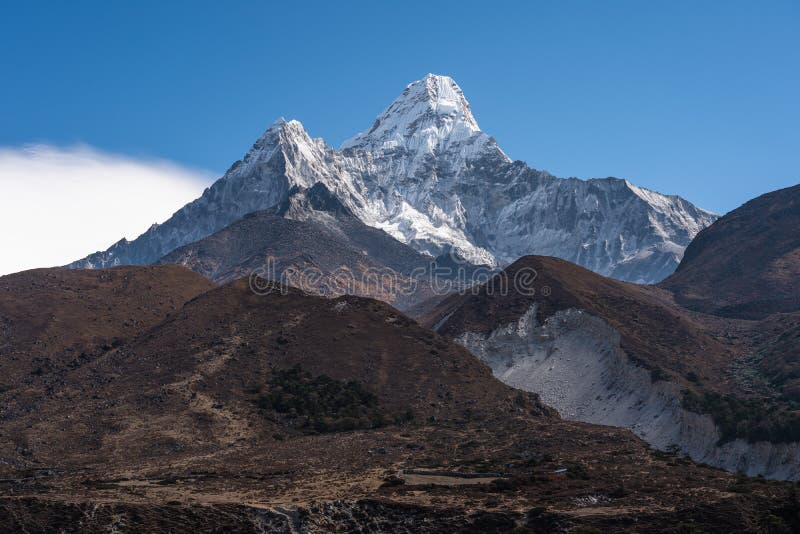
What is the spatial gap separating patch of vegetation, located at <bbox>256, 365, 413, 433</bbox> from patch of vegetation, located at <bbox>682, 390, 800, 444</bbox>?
4095 cm

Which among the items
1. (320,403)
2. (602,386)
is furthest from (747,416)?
(320,403)

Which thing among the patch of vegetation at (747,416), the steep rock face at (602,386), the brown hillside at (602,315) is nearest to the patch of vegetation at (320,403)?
the steep rock face at (602,386)

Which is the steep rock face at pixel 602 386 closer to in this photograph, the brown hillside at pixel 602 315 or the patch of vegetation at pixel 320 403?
the brown hillside at pixel 602 315

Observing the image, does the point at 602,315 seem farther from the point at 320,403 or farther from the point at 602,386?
the point at 320,403

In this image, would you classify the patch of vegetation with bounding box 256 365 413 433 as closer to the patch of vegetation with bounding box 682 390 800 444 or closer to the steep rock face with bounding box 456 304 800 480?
the steep rock face with bounding box 456 304 800 480

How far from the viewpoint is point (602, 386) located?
152 m

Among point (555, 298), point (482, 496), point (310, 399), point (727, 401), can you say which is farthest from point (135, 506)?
point (555, 298)

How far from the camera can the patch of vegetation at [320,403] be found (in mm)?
111562

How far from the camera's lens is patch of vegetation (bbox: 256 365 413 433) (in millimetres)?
111562

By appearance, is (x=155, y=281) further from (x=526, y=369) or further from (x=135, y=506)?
(x=135, y=506)

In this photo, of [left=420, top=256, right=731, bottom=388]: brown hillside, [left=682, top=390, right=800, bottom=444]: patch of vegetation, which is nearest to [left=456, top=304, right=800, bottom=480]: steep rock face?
[left=682, top=390, right=800, bottom=444]: patch of vegetation

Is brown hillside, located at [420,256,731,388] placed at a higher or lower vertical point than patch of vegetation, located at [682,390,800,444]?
higher

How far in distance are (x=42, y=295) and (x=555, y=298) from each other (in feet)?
307

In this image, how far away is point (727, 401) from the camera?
422ft
